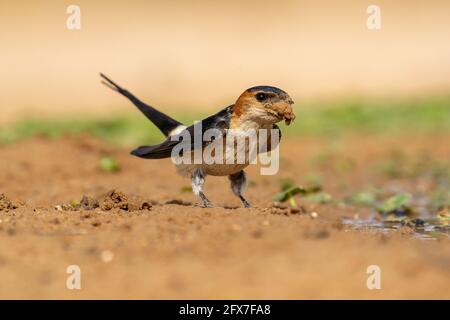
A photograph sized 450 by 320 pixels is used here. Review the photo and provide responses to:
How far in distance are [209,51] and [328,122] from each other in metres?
13.6

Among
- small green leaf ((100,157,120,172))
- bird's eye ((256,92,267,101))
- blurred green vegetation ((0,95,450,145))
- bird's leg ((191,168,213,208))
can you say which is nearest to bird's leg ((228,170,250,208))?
bird's leg ((191,168,213,208))

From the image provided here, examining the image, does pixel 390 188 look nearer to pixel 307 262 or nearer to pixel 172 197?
pixel 172 197

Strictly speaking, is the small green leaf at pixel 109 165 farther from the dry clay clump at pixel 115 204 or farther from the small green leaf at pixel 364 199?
the dry clay clump at pixel 115 204

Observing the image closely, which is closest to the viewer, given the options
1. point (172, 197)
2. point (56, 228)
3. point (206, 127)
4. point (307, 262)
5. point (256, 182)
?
point (307, 262)

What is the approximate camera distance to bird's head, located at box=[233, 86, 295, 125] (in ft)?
20.8

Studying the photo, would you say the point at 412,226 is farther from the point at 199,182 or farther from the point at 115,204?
the point at 115,204

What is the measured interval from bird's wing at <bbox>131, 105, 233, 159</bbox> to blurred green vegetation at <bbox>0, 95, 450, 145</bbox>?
18.1 feet

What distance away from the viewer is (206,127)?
21.7 ft

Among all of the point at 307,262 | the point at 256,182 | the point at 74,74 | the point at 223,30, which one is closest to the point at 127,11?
the point at 223,30

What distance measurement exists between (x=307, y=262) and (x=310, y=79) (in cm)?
1924

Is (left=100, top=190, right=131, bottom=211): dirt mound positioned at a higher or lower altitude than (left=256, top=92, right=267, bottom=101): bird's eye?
lower

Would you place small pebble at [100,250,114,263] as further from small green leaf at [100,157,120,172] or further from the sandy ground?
small green leaf at [100,157,120,172]

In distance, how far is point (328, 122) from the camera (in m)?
15.5

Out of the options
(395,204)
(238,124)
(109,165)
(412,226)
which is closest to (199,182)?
(238,124)
